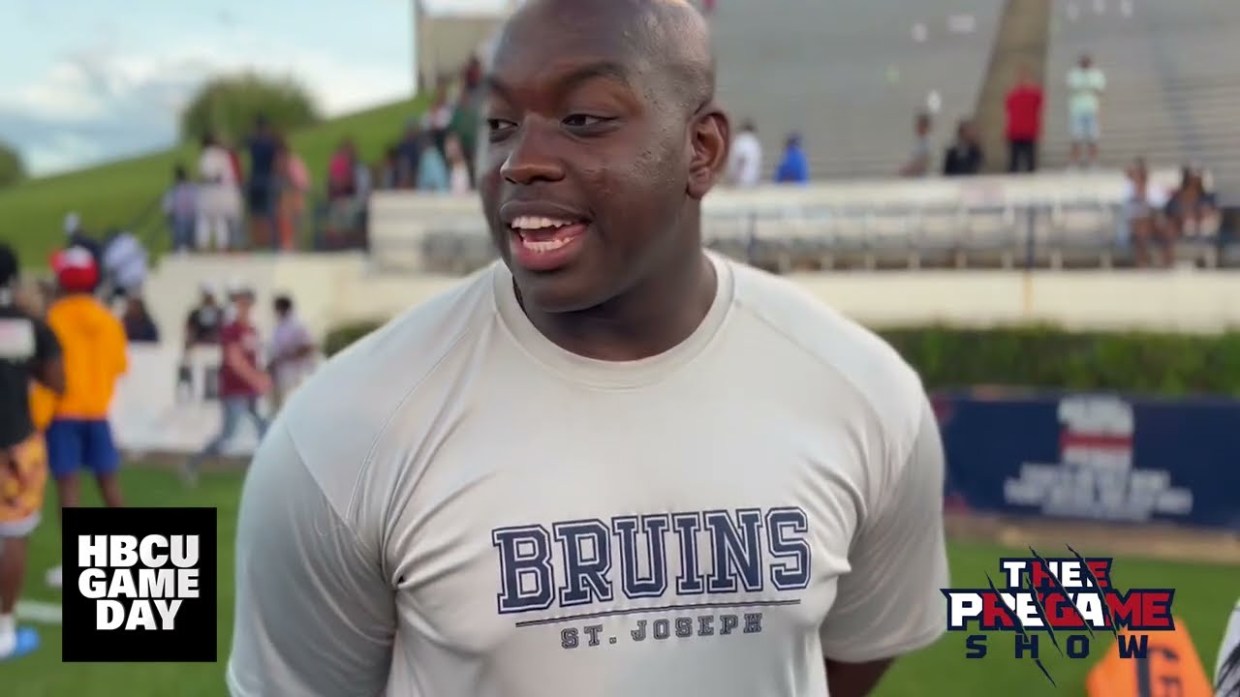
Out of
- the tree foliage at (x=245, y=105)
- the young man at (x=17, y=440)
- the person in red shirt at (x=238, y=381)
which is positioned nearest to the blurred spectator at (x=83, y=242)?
the person in red shirt at (x=238, y=381)

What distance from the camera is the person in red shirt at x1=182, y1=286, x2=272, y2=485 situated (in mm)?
10625

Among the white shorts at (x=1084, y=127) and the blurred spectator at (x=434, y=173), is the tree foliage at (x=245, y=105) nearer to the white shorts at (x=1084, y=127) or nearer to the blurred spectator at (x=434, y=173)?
the blurred spectator at (x=434, y=173)

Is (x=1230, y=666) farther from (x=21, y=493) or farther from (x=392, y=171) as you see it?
(x=392, y=171)

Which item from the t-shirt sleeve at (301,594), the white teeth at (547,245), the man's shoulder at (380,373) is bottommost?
the t-shirt sleeve at (301,594)

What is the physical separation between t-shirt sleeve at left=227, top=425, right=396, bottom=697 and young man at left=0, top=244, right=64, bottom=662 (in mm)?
4670

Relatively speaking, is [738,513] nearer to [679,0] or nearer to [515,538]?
[515,538]

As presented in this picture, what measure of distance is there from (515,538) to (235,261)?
47.3 ft

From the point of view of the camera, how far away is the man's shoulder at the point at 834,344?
6.76ft

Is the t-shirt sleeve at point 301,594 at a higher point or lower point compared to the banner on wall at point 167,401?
higher

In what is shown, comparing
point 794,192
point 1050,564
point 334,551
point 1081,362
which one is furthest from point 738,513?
point 794,192

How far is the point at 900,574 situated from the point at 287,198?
49.2 feet

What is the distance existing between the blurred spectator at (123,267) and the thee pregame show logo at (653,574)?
14.5 metres

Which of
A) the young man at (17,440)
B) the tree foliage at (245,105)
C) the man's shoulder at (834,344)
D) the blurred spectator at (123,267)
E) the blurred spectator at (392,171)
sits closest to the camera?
the man's shoulder at (834,344)

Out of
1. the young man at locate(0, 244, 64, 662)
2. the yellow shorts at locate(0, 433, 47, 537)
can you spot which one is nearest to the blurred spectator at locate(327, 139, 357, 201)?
the young man at locate(0, 244, 64, 662)
